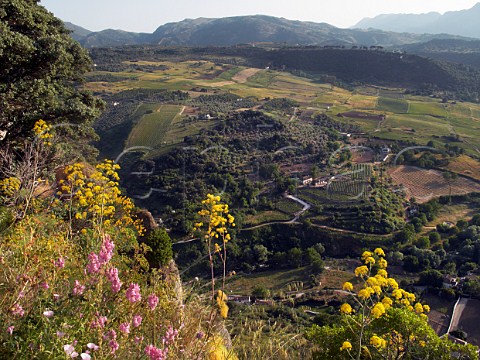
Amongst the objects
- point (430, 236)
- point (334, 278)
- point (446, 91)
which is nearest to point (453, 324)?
point (334, 278)

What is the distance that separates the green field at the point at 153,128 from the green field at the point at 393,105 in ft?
89.8

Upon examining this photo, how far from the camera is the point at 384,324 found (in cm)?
601

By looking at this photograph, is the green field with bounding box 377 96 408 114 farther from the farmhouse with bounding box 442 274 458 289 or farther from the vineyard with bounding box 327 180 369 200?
the farmhouse with bounding box 442 274 458 289

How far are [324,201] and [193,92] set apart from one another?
30717mm

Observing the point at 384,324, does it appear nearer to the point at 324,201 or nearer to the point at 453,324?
the point at 453,324

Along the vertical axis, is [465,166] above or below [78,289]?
below

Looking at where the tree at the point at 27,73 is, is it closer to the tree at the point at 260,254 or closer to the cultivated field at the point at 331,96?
the tree at the point at 260,254

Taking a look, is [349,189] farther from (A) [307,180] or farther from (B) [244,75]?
(B) [244,75]

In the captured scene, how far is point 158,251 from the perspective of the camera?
7312 millimetres

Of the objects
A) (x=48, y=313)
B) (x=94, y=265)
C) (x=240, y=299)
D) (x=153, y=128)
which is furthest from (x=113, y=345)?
(x=153, y=128)

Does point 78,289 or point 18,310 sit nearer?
point 18,310

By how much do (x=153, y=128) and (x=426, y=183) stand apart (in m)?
23.6

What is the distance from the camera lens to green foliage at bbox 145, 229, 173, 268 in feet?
24.0

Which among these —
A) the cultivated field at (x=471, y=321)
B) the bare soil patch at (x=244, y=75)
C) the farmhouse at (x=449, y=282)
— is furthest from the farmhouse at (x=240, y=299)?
the bare soil patch at (x=244, y=75)
